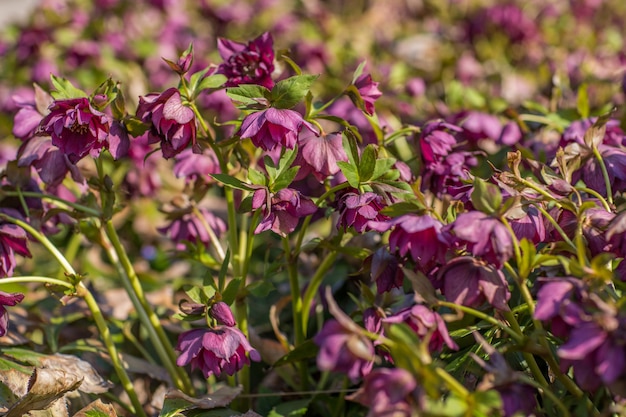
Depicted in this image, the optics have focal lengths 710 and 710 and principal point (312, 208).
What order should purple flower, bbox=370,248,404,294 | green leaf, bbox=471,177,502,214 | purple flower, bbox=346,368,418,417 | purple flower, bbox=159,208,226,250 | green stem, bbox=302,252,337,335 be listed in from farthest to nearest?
purple flower, bbox=159,208,226,250
green stem, bbox=302,252,337,335
purple flower, bbox=370,248,404,294
green leaf, bbox=471,177,502,214
purple flower, bbox=346,368,418,417

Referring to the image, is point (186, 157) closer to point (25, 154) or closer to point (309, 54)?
point (25, 154)

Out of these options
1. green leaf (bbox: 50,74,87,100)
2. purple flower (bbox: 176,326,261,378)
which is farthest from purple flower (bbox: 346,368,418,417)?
green leaf (bbox: 50,74,87,100)

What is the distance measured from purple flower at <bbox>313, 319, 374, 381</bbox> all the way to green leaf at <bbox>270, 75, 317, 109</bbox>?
345 mm

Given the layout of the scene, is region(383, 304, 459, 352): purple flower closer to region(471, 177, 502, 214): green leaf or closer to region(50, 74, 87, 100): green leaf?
region(471, 177, 502, 214): green leaf

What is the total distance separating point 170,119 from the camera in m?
0.93

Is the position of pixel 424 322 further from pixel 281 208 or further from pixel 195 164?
pixel 195 164

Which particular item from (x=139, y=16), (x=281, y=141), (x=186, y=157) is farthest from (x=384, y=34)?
(x=281, y=141)

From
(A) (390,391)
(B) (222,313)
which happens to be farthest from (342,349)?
(B) (222,313)

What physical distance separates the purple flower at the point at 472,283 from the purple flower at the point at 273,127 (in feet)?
0.86

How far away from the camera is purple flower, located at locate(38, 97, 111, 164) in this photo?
0.92m

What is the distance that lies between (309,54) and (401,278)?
144 cm

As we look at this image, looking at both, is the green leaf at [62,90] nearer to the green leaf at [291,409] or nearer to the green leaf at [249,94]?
the green leaf at [249,94]

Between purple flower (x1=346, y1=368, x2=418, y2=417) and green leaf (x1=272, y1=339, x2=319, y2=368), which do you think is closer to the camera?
purple flower (x1=346, y1=368, x2=418, y2=417)

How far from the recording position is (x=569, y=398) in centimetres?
85
